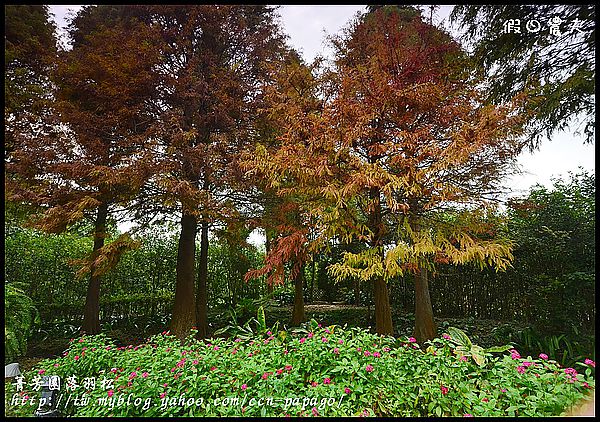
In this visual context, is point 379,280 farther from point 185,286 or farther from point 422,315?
point 185,286

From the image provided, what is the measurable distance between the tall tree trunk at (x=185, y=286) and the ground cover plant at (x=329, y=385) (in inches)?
64.8

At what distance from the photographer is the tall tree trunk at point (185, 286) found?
173 inches

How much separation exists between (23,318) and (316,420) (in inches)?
113

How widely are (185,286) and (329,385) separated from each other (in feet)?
8.93

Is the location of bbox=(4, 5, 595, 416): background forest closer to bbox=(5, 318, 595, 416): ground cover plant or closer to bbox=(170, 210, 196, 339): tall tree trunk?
bbox=(170, 210, 196, 339): tall tree trunk

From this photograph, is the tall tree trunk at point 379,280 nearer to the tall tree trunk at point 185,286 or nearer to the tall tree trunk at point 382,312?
the tall tree trunk at point 382,312

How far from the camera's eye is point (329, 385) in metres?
2.29

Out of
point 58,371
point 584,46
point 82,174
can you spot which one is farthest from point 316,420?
point 584,46

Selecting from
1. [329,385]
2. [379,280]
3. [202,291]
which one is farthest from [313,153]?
[202,291]

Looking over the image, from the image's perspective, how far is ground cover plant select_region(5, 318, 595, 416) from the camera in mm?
2172

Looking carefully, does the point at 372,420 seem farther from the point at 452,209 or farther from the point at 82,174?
the point at 82,174

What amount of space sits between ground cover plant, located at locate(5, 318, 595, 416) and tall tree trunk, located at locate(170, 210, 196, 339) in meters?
1.65

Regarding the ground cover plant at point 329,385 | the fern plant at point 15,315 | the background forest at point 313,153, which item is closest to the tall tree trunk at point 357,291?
the background forest at point 313,153

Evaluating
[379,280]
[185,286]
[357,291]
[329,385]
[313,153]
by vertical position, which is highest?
[313,153]
